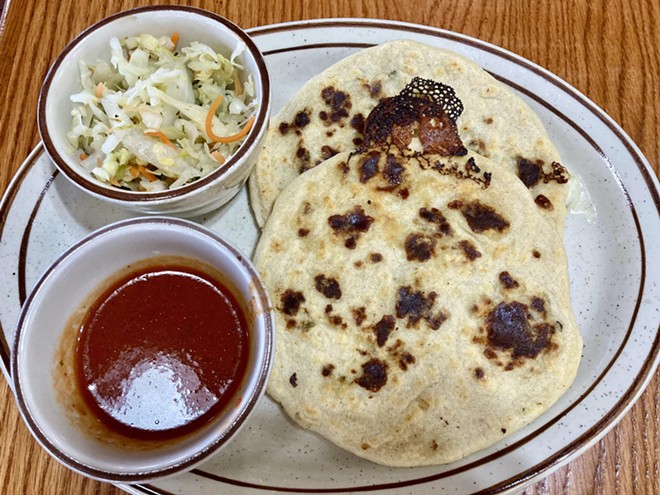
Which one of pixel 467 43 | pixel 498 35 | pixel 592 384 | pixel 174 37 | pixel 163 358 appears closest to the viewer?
pixel 163 358

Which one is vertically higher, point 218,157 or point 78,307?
point 218,157

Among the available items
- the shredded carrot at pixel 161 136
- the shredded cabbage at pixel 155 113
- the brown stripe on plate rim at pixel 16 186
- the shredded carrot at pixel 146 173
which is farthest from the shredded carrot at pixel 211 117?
the brown stripe on plate rim at pixel 16 186

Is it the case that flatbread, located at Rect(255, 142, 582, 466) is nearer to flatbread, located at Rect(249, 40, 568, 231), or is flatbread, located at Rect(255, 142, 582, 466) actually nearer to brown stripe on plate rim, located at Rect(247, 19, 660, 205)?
flatbread, located at Rect(249, 40, 568, 231)

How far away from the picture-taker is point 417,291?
2031mm

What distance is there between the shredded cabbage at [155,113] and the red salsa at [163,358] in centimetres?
46

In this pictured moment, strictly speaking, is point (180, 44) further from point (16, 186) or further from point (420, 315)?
point (420, 315)

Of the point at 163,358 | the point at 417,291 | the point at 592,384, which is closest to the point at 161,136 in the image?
the point at 163,358

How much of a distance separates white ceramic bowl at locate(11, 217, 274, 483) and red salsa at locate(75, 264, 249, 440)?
0.07 metres

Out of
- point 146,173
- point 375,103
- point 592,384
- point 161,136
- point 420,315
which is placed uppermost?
point 375,103

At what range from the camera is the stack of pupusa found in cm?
202

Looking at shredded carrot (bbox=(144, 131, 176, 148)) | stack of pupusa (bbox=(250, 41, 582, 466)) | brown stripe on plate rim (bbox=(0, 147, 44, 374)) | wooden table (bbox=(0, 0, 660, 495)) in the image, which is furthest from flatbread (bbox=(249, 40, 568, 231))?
brown stripe on plate rim (bbox=(0, 147, 44, 374))

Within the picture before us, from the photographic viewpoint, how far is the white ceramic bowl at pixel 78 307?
1723 millimetres

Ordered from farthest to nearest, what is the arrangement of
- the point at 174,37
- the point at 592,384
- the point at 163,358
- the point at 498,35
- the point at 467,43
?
the point at 498,35 → the point at 467,43 → the point at 174,37 → the point at 592,384 → the point at 163,358

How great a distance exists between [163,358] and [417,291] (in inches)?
35.7
